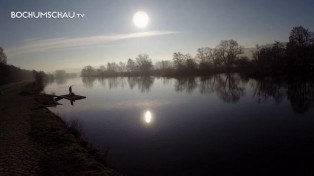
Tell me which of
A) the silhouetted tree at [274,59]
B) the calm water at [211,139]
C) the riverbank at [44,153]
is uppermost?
the silhouetted tree at [274,59]

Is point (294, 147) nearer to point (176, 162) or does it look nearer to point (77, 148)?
point (176, 162)

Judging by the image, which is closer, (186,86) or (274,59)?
(186,86)

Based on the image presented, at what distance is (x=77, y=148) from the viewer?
19.0m

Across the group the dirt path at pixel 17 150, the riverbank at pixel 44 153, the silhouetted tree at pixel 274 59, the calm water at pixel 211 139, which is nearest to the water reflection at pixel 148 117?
the calm water at pixel 211 139

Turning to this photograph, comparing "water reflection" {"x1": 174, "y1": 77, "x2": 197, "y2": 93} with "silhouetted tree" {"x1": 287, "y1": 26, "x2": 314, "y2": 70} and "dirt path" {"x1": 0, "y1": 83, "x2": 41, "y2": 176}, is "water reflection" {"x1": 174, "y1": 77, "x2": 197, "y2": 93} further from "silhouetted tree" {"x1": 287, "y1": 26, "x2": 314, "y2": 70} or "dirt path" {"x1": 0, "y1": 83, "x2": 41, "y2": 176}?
"dirt path" {"x1": 0, "y1": 83, "x2": 41, "y2": 176}

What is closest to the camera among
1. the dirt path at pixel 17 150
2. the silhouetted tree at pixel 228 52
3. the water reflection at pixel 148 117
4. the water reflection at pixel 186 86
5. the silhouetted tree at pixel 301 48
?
the dirt path at pixel 17 150

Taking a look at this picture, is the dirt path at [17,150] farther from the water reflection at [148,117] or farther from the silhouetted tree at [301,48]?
the silhouetted tree at [301,48]

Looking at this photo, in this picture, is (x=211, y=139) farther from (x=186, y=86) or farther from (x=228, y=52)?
(x=228, y=52)

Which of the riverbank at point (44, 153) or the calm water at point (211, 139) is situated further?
the calm water at point (211, 139)

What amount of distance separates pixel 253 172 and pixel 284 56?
3766 inches

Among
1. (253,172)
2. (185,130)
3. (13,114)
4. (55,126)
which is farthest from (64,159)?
(13,114)

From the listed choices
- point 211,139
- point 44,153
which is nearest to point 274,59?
point 211,139

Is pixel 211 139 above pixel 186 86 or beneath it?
beneath

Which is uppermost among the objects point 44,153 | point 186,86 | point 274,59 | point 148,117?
point 274,59
